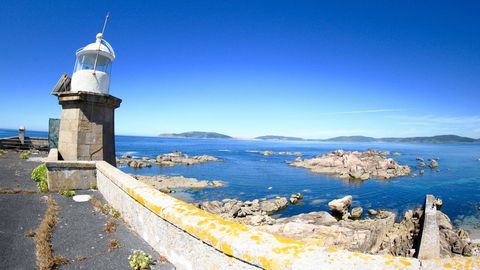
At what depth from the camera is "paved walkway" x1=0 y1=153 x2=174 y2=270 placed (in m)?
3.26

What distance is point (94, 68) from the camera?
9.05 m

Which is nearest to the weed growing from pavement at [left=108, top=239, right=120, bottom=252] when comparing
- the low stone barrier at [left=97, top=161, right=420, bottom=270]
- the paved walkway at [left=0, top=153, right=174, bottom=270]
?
the paved walkway at [left=0, top=153, right=174, bottom=270]

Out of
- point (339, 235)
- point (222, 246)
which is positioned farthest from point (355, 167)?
point (222, 246)

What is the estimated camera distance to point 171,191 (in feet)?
108

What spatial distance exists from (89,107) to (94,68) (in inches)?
54.6

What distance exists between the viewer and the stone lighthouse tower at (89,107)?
867 cm

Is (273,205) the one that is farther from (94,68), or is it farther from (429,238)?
(94,68)

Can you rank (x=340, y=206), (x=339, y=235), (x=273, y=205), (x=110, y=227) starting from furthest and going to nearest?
(x=273, y=205), (x=340, y=206), (x=339, y=235), (x=110, y=227)

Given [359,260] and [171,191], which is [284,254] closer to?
[359,260]

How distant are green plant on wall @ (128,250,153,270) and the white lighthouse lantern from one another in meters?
7.26

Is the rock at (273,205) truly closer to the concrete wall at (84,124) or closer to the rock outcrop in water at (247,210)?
the rock outcrop in water at (247,210)

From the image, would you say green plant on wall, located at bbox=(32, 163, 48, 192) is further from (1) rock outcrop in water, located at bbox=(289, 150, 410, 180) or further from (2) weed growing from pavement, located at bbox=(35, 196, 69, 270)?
(1) rock outcrop in water, located at bbox=(289, 150, 410, 180)

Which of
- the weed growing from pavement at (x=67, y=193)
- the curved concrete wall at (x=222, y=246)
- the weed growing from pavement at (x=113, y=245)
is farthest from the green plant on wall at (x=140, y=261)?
the weed growing from pavement at (x=67, y=193)

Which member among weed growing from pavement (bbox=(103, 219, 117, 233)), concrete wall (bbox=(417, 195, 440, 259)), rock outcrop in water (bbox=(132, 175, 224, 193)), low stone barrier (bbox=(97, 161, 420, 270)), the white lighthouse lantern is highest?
the white lighthouse lantern
